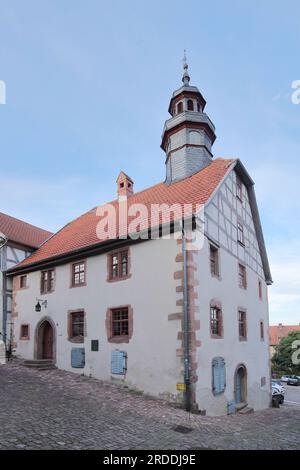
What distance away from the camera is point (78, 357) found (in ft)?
53.2

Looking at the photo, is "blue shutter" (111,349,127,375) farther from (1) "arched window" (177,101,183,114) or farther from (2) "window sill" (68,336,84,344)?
Answer: (1) "arched window" (177,101,183,114)

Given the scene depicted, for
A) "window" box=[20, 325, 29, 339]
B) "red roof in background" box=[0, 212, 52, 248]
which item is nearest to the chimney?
"red roof in background" box=[0, 212, 52, 248]

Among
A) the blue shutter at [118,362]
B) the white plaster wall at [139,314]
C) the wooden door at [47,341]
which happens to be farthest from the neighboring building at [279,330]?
the blue shutter at [118,362]

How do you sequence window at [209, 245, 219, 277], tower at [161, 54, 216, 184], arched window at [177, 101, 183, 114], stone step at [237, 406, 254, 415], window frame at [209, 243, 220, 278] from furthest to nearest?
arched window at [177, 101, 183, 114] → tower at [161, 54, 216, 184] → stone step at [237, 406, 254, 415] → window at [209, 245, 219, 277] → window frame at [209, 243, 220, 278]

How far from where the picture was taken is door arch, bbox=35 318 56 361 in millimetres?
18625

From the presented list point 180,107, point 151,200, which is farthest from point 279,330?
point 151,200

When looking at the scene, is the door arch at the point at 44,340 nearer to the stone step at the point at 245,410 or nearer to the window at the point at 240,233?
the stone step at the point at 245,410

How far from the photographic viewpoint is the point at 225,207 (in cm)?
1677

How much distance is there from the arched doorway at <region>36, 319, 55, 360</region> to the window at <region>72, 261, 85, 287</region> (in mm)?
2921

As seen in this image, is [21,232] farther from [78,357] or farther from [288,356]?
[288,356]

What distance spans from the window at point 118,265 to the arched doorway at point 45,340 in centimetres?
532

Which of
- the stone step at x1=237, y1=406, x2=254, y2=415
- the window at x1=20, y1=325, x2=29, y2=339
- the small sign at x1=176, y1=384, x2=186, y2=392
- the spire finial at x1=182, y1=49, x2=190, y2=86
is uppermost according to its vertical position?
the spire finial at x1=182, y1=49, x2=190, y2=86

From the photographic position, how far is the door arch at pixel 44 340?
18625 mm
